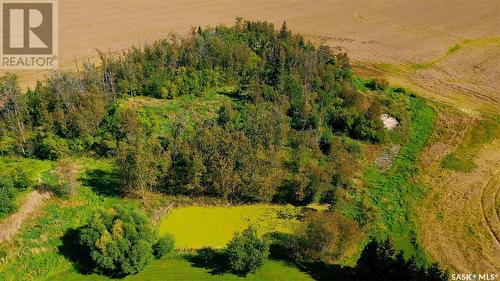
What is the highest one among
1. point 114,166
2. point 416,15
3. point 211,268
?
point 416,15

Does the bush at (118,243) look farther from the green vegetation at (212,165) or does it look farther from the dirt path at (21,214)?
the dirt path at (21,214)

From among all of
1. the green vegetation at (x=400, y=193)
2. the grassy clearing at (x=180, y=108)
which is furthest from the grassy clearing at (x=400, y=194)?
the grassy clearing at (x=180, y=108)

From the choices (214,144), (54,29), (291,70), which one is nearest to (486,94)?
(291,70)

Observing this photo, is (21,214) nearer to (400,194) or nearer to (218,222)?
(218,222)

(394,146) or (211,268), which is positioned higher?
(394,146)

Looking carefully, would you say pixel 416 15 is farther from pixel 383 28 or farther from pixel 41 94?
pixel 41 94

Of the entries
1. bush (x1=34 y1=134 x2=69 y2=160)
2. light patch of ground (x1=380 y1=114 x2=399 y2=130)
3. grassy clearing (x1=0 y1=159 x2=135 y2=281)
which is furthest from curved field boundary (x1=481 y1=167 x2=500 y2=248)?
bush (x1=34 y1=134 x2=69 y2=160)
